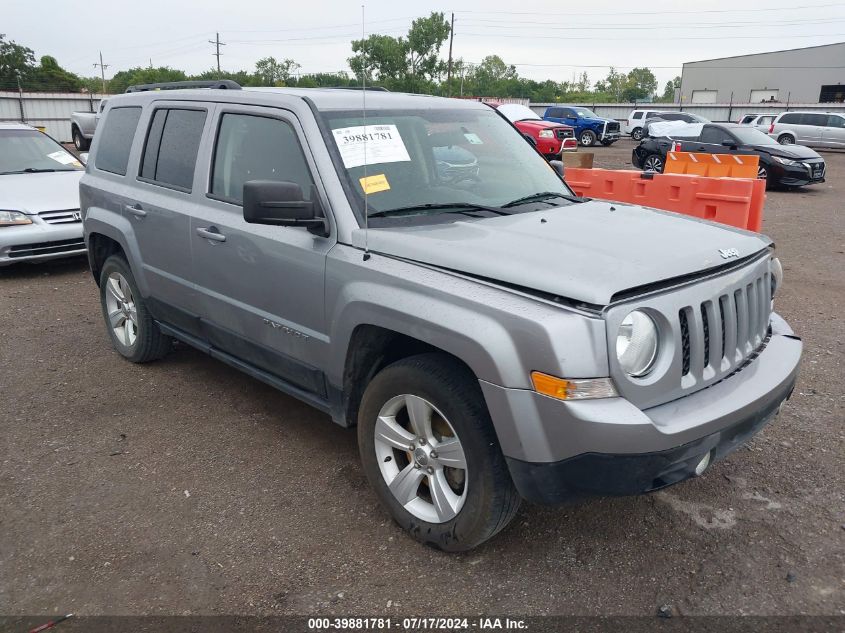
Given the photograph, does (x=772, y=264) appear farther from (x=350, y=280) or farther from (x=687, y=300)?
(x=350, y=280)

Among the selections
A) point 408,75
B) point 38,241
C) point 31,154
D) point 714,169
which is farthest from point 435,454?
point 408,75

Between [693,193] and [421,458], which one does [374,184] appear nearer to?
[421,458]

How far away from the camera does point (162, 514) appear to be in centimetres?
337

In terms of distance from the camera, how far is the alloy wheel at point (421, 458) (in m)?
2.91

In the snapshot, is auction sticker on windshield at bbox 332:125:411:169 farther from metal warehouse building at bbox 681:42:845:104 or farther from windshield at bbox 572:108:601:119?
metal warehouse building at bbox 681:42:845:104

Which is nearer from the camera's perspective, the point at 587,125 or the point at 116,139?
the point at 116,139

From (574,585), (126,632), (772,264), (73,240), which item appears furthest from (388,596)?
(73,240)

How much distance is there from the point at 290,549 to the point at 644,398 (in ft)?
5.54

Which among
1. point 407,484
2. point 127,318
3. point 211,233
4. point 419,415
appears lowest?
point 407,484

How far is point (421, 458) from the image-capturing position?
9.91ft

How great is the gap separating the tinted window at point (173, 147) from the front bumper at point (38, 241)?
12.8 ft

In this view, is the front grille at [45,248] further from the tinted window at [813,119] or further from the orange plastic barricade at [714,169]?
the tinted window at [813,119]

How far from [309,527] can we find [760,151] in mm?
16384

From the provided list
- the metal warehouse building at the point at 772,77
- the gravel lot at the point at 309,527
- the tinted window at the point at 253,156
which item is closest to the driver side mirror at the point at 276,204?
the tinted window at the point at 253,156
